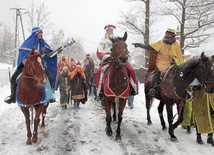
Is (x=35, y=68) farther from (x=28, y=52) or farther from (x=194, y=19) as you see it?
(x=194, y=19)

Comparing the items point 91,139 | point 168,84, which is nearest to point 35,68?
point 91,139

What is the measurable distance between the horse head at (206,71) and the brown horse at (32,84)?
3613mm

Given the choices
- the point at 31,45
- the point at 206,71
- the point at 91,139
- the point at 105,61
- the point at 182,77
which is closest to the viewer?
the point at 206,71

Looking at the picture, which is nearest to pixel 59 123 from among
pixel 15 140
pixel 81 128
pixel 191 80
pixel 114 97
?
pixel 81 128

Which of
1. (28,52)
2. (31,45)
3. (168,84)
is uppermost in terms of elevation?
(31,45)

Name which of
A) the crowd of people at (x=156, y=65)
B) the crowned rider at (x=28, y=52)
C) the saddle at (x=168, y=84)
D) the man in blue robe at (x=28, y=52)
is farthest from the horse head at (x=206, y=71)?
the man in blue robe at (x=28, y=52)

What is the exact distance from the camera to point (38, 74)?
16.5 feet

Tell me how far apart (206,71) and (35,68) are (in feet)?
12.7

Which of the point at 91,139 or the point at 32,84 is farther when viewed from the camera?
the point at 91,139

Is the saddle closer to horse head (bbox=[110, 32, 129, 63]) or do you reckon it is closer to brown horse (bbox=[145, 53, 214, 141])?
brown horse (bbox=[145, 53, 214, 141])

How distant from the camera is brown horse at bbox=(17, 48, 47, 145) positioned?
200 inches

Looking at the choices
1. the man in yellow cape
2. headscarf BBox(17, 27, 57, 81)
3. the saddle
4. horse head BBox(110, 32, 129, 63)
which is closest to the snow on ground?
the saddle

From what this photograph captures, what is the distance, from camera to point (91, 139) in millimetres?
5785

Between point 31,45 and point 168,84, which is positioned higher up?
point 31,45
